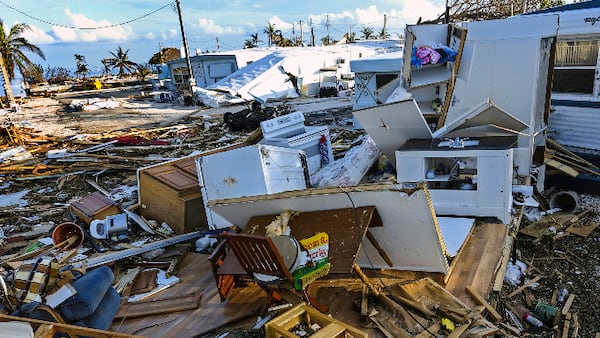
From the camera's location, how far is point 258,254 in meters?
3.70

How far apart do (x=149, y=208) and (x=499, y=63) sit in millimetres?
6432

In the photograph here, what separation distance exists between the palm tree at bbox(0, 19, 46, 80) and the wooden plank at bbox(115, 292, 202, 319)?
1371 inches

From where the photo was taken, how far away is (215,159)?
598cm

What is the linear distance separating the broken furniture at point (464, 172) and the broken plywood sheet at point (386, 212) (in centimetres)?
176

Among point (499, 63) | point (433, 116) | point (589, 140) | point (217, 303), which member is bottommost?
point (217, 303)

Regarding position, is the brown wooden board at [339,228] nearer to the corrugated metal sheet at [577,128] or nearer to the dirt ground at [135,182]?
the dirt ground at [135,182]

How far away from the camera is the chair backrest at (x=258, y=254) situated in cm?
351

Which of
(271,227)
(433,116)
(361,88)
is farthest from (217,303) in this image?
(361,88)

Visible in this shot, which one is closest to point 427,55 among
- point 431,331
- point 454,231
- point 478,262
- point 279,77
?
Answer: point 454,231

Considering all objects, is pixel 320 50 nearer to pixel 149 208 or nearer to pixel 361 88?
pixel 361 88

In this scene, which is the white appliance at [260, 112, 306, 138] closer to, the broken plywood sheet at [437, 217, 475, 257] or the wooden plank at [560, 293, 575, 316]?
the broken plywood sheet at [437, 217, 475, 257]

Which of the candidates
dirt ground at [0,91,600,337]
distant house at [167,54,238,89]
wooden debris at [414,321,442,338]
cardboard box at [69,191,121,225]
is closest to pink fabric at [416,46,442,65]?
dirt ground at [0,91,600,337]

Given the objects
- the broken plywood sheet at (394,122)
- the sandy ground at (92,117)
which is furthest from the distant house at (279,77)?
the broken plywood sheet at (394,122)

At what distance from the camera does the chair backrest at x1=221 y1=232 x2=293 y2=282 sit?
3.51 m
